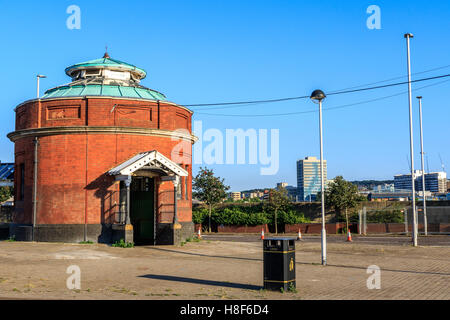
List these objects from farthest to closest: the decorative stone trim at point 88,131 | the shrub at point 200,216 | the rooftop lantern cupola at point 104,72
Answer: the shrub at point 200,216
the rooftop lantern cupola at point 104,72
the decorative stone trim at point 88,131

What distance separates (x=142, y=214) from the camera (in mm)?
27812

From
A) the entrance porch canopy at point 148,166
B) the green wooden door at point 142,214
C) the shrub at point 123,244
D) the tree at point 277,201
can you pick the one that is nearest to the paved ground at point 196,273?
the shrub at point 123,244

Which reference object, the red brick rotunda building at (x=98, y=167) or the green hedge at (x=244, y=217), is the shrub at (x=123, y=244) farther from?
the green hedge at (x=244, y=217)

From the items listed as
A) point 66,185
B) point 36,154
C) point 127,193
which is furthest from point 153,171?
point 36,154

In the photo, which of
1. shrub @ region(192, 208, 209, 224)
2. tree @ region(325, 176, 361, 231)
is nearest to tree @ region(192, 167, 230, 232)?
shrub @ region(192, 208, 209, 224)

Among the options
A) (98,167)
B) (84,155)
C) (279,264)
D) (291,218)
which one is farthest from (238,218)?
(279,264)

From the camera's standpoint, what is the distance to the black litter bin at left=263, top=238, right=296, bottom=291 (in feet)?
38.0

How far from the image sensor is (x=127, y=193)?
2469 centimetres

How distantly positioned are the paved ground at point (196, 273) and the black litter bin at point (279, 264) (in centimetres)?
28

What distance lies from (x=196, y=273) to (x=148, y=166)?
1088 cm

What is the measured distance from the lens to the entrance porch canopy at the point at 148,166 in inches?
945

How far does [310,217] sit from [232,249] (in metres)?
26.3

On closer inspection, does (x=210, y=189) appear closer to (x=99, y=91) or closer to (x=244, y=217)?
(x=244, y=217)

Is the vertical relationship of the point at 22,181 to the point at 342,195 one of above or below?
above
